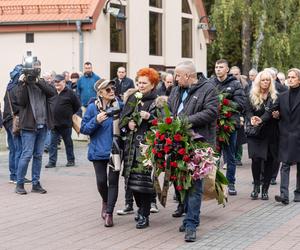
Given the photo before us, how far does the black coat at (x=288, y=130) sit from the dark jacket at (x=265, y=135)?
0.50 feet

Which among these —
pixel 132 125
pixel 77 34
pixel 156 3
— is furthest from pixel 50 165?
pixel 156 3

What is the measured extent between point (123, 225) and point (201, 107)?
5.76 feet

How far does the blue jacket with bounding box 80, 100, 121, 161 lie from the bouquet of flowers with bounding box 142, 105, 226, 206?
2.84ft

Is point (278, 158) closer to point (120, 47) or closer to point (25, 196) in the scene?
point (25, 196)

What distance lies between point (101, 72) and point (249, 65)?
32.7 feet

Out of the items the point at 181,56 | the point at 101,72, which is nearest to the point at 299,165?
the point at 101,72

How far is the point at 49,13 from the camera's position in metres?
23.0

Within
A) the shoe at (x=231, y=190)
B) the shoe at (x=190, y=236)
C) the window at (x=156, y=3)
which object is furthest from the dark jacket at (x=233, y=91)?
the window at (x=156, y=3)

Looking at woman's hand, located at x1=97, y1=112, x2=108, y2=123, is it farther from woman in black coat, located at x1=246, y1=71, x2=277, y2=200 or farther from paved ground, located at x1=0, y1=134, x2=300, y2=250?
woman in black coat, located at x1=246, y1=71, x2=277, y2=200

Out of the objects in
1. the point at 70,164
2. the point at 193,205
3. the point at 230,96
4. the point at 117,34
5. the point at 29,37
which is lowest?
the point at 70,164

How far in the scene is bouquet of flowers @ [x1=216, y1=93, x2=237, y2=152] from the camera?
416 inches

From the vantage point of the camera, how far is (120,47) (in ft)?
83.1

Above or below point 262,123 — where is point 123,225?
below

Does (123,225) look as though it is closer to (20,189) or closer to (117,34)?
(20,189)
